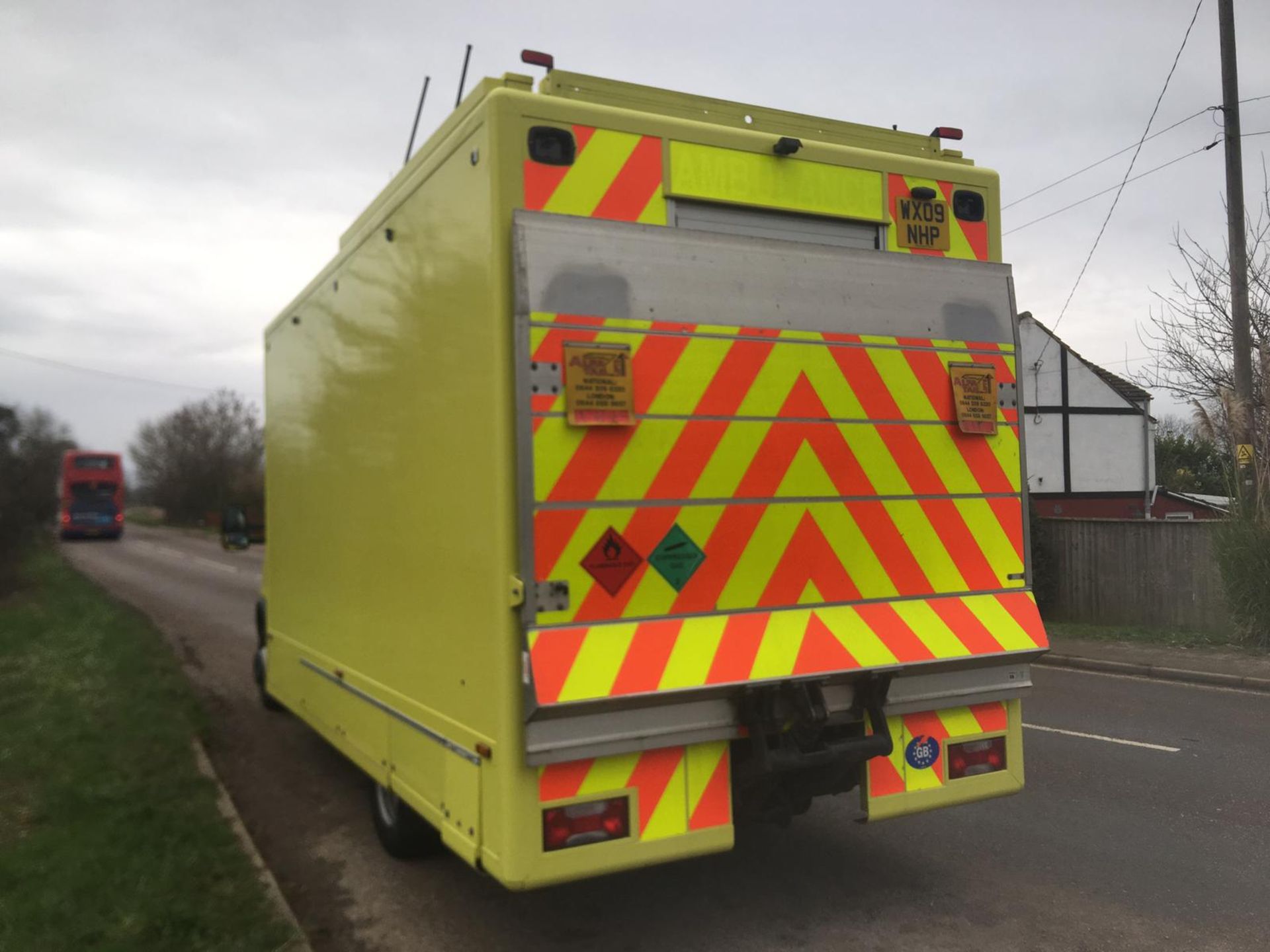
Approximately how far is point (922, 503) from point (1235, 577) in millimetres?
9447

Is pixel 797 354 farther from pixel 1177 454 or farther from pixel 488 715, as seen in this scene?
pixel 1177 454

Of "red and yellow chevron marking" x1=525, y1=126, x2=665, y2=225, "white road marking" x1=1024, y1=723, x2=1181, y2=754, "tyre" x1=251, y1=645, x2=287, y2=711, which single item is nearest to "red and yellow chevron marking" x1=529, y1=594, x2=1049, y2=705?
"red and yellow chevron marking" x1=525, y1=126, x2=665, y2=225

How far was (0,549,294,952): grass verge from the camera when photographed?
410 centimetres

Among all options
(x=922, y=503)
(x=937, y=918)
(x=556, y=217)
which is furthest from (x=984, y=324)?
(x=937, y=918)

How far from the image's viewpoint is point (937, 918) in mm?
4195

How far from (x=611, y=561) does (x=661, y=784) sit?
0.85m

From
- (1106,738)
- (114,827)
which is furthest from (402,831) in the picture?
(1106,738)

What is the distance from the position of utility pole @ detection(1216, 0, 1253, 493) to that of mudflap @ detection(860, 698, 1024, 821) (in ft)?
30.2

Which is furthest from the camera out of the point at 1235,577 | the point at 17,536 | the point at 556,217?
the point at 17,536

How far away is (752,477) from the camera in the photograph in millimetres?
3859

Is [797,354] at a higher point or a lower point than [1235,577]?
higher

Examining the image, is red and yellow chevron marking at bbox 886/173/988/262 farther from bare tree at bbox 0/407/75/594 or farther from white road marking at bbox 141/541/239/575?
white road marking at bbox 141/541/239/575

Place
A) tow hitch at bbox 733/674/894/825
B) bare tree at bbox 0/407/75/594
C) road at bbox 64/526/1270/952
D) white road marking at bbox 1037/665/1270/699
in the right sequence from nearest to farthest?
tow hitch at bbox 733/674/894/825 < road at bbox 64/526/1270/952 < white road marking at bbox 1037/665/1270/699 < bare tree at bbox 0/407/75/594

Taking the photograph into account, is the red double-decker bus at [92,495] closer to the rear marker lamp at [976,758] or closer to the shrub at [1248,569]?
the shrub at [1248,569]
